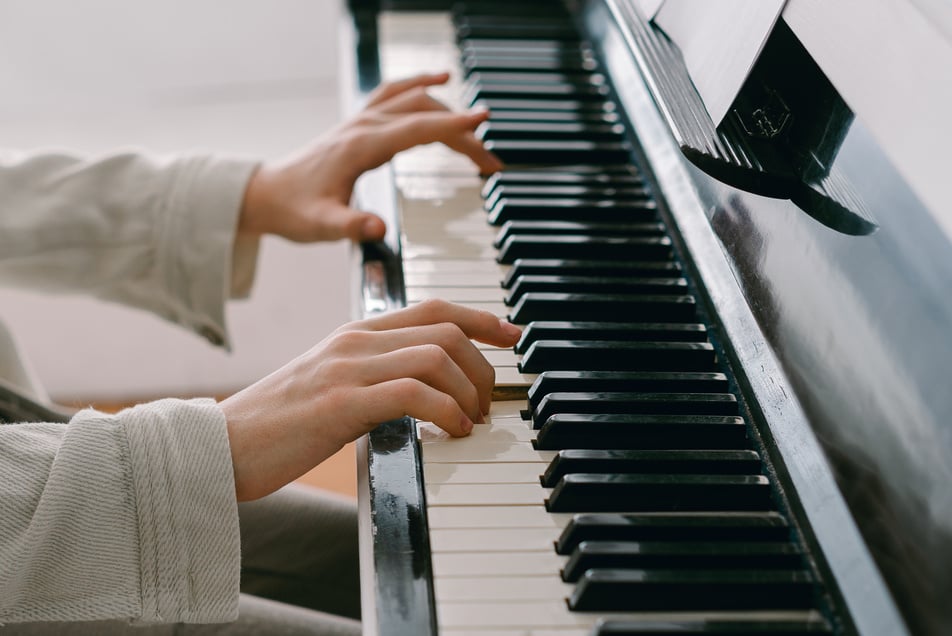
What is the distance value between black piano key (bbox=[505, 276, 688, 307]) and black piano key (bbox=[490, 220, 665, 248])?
94 millimetres

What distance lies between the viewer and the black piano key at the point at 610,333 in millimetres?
958

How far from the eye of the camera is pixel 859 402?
738mm

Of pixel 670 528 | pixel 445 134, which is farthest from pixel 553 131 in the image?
pixel 670 528

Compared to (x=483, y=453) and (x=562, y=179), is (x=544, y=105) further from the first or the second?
(x=483, y=453)

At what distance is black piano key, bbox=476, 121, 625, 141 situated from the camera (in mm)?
1316

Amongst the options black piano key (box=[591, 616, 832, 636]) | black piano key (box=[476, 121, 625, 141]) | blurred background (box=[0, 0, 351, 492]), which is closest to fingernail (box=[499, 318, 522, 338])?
black piano key (box=[591, 616, 832, 636])

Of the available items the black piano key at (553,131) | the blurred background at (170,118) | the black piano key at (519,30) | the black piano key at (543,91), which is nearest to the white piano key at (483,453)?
the black piano key at (553,131)

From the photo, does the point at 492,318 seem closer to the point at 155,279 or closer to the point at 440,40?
the point at 155,279

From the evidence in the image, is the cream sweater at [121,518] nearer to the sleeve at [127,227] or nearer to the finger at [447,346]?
the finger at [447,346]

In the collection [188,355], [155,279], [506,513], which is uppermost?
[506,513]

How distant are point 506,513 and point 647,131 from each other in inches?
24.4

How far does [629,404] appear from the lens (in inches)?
34.0

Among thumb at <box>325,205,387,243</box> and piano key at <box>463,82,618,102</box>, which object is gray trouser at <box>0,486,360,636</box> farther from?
piano key at <box>463,82,618,102</box>

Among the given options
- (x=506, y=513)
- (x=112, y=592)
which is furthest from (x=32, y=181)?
(x=506, y=513)
